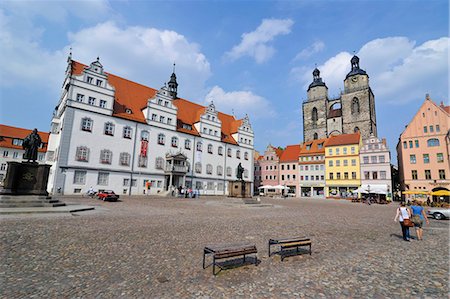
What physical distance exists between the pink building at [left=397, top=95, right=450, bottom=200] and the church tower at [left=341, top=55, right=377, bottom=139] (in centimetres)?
2359

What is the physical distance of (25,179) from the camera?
1504 centimetres

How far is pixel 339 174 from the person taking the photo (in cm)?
5088

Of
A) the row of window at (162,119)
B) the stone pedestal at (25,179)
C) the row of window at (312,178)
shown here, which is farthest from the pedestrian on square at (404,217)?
the row of window at (312,178)

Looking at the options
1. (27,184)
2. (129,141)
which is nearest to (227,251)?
(27,184)

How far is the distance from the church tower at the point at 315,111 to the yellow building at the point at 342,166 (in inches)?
900

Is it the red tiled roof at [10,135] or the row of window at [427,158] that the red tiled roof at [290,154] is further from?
the red tiled roof at [10,135]

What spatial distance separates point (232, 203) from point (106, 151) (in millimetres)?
19766

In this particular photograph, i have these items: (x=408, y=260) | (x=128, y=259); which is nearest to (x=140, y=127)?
(x=128, y=259)

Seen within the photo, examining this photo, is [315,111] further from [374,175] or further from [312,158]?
[374,175]

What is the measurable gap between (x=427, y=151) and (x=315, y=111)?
42.0 meters

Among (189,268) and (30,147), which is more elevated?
(30,147)

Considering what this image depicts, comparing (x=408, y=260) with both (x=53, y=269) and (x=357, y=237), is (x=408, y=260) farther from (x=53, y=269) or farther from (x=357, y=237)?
(x=53, y=269)

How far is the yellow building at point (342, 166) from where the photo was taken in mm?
48719

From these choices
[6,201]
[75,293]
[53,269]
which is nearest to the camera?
[75,293]
